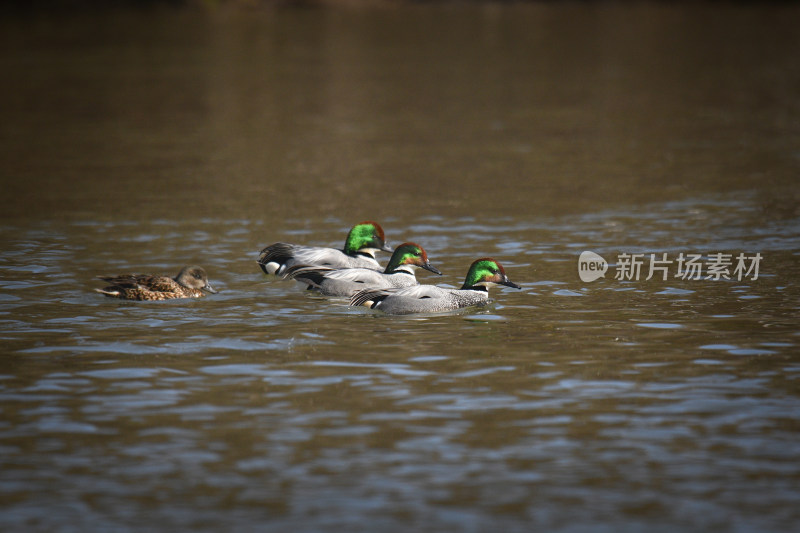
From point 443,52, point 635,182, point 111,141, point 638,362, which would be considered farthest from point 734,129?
point 443,52

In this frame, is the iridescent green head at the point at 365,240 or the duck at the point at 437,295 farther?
the iridescent green head at the point at 365,240

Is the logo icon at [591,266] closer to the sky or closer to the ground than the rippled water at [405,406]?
closer to the sky

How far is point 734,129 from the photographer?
92.1ft

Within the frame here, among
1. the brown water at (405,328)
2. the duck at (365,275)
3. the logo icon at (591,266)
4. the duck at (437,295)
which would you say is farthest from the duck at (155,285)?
the logo icon at (591,266)

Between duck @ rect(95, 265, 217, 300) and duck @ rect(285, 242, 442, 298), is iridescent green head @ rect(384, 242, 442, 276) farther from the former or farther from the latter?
duck @ rect(95, 265, 217, 300)

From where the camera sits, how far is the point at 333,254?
1458cm

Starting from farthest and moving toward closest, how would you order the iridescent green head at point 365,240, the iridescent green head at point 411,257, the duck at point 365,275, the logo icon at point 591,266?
the iridescent green head at point 365,240 → the logo icon at point 591,266 → the iridescent green head at point 411,257 → the duck at point 365,275

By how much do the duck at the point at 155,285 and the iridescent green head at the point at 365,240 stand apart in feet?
7.46

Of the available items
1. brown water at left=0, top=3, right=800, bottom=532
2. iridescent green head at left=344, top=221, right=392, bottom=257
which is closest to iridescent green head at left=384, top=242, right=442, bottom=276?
brown water at left=0, top=3, right=800, bottom=532

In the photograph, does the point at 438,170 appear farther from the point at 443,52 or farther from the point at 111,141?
the point at 443,52

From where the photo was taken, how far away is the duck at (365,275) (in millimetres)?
13586

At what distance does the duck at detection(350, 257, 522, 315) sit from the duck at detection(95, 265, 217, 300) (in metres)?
1.67

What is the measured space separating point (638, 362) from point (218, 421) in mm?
3683

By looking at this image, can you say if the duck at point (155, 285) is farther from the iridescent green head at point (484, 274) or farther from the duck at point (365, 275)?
the iridescent green head at point (484, 274)
